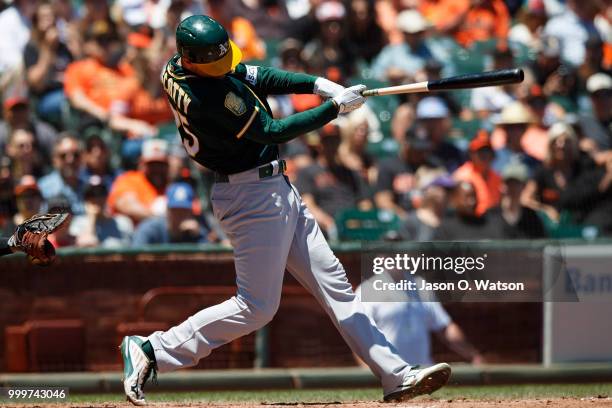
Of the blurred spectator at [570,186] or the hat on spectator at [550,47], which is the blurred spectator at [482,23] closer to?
the hat on spectator at [550,47]

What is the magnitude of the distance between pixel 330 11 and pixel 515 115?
2160 mm

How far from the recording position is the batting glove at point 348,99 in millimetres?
5675

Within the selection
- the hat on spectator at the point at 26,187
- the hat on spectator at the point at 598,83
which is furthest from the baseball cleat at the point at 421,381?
the hat on spectator at the point at 598,83

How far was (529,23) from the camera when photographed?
39.7 ft

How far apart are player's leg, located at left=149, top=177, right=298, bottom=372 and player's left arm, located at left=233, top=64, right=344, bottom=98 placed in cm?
48

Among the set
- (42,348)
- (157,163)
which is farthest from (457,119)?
(42,348)

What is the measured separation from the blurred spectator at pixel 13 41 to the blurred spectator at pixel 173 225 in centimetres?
241

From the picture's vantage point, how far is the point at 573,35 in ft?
39.2

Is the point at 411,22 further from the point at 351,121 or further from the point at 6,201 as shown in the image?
the point at 6,201

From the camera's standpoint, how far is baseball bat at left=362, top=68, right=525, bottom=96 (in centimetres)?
589

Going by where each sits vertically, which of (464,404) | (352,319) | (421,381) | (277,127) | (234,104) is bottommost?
(464,404)

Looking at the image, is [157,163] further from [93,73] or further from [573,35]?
[573,35]

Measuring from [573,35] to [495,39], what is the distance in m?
0.81

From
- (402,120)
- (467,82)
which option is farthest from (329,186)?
(467,82)
